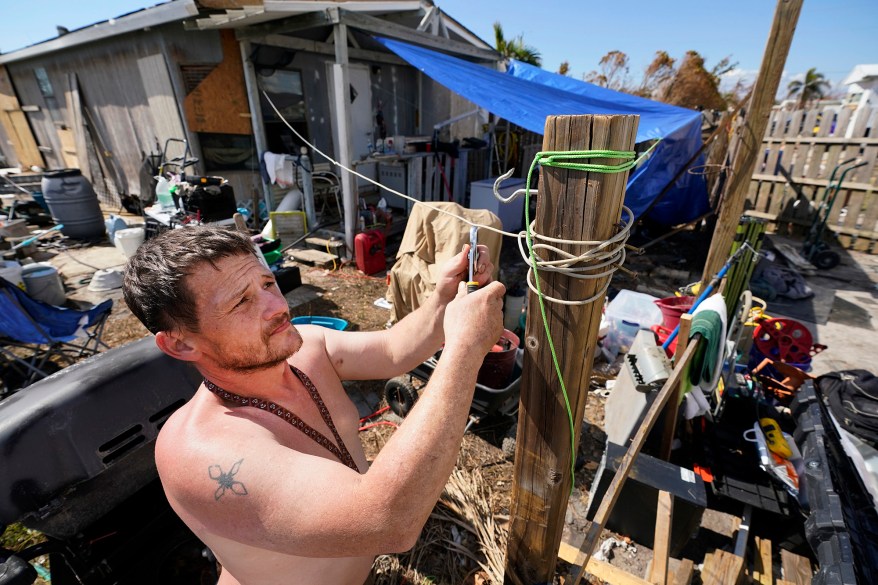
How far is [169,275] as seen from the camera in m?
1.14

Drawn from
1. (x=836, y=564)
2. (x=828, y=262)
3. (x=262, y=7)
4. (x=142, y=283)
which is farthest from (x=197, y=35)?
(x=828, y=262)

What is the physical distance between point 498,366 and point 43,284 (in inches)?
242

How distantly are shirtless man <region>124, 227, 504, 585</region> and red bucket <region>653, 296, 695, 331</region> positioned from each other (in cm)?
314

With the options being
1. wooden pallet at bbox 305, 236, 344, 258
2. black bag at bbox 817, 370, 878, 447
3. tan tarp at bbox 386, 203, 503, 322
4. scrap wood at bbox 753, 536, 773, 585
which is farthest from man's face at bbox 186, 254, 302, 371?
wooden pallet at bbox 305, 236, 344, 258

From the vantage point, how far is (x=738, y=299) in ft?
13.1

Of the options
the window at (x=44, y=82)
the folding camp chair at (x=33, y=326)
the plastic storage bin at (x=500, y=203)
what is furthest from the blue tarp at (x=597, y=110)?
the window at (x=44, y=82)

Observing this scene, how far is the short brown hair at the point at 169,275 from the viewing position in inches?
45.4

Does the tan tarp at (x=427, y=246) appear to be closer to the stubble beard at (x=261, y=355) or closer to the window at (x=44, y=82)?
the stubble beard at (x=261, y=355)

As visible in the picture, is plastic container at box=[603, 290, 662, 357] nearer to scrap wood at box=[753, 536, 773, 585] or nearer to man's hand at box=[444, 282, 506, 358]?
scrap wood at box=[753, 536, 773, 585]

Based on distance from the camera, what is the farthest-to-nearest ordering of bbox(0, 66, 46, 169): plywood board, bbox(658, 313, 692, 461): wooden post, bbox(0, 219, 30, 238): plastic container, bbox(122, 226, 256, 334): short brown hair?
bbox(0, 66, 46, 169): plywood board
bbox(0, 219, 30, 238): plastic container
bbox(658, 313, 692, 461): wooden post
bbox(122, 226, 256, 334): short brown hair

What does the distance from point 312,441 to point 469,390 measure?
66 centimetres

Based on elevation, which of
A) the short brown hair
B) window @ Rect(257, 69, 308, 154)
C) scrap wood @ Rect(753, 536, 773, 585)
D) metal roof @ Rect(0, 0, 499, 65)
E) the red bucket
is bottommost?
scrap wood @ Rect(753, 536, 773, 585)

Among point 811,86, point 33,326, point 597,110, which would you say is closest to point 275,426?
point 33,326

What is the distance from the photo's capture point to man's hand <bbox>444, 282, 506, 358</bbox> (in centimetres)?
109
